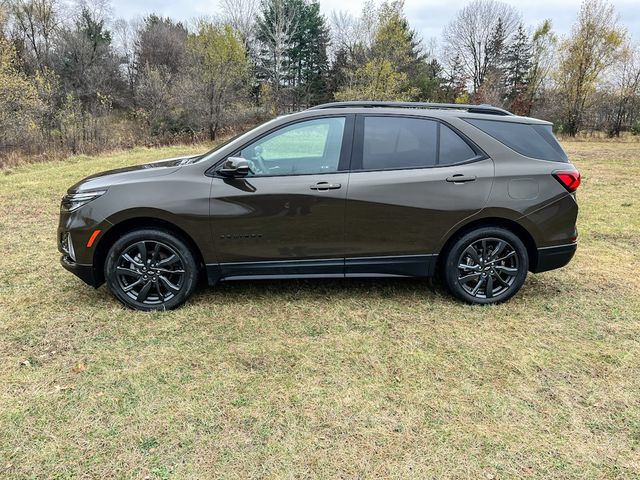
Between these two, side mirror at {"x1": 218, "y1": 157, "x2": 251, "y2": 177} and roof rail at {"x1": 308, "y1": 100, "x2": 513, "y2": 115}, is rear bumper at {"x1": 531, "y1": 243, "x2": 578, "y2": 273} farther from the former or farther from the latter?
side mirror at {"x1": 218, "y1": 157, "x2": 251, "y2": 177}

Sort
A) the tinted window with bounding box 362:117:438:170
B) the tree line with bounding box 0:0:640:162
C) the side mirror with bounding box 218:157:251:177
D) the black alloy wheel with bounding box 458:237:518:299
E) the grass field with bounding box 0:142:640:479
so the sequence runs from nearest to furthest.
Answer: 1. the grass field with bounding box 0:142:640:479
2. the side mirror with bounding box 218:157:251:177
3. the tinted window with bounding box 362:117:438:170
4. the black alloy wheel with bounding box 458:237:518:299
5. the tree line with bounding box 0:0:640:162

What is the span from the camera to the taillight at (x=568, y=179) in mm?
3686

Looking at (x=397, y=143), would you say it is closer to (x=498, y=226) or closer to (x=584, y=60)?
(x=498, y=226)

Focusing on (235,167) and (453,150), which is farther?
(453,150)

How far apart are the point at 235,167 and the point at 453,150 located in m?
1.83

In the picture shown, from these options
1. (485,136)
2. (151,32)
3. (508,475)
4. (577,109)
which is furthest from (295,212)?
(151,32)

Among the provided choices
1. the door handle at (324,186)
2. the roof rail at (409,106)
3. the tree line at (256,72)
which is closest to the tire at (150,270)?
Result: the door handle at (324,186)

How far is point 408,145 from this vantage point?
3691 millimetres

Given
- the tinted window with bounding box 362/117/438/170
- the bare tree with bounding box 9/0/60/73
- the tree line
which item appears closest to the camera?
the tinted window with bounding box 362/117/438/170

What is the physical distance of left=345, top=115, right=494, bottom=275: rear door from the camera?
11.8 feet

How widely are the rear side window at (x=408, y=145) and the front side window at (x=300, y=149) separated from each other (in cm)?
26

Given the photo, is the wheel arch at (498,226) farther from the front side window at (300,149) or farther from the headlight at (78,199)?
the headlight at (78,199)

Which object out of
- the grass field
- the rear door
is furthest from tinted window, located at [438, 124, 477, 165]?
the grass field

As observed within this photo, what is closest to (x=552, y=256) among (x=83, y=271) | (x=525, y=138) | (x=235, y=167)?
(x=525, y=138)
